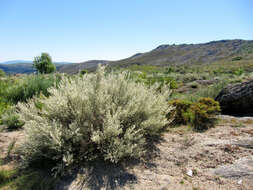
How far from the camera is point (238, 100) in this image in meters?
4.21

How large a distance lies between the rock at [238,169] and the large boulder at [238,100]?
2.28 m

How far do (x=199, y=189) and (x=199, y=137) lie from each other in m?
1.17

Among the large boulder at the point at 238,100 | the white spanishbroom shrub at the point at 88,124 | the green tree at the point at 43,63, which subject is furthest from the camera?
the green tree at the point at 43,63

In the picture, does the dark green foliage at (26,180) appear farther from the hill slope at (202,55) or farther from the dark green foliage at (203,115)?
the hill slope at (202,55)

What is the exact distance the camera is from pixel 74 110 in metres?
2.63

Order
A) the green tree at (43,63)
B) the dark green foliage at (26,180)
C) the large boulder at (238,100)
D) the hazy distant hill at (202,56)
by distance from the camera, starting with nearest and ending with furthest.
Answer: the dark green foliage at (26,180) → the large boulder at (238,100) → the green tree at (43,63) → the hazy distant hill at (202,56)

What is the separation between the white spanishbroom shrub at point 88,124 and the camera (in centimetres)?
221

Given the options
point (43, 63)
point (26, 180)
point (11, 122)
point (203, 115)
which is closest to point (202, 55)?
point (43, 63)

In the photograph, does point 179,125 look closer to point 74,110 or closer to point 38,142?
point 74,110

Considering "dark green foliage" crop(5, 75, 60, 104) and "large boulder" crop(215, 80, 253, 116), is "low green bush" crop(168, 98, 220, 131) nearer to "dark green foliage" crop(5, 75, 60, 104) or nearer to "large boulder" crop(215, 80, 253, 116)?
"large boulder" crop(215, 80, 253, 116)

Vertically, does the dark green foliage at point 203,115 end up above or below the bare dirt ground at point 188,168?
above

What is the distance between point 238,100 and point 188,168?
9.44 ft

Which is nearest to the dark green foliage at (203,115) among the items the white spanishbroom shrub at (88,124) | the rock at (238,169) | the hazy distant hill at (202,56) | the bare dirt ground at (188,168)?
the bare dirt ground at (188,168)

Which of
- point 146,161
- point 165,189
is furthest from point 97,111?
point 165,189
